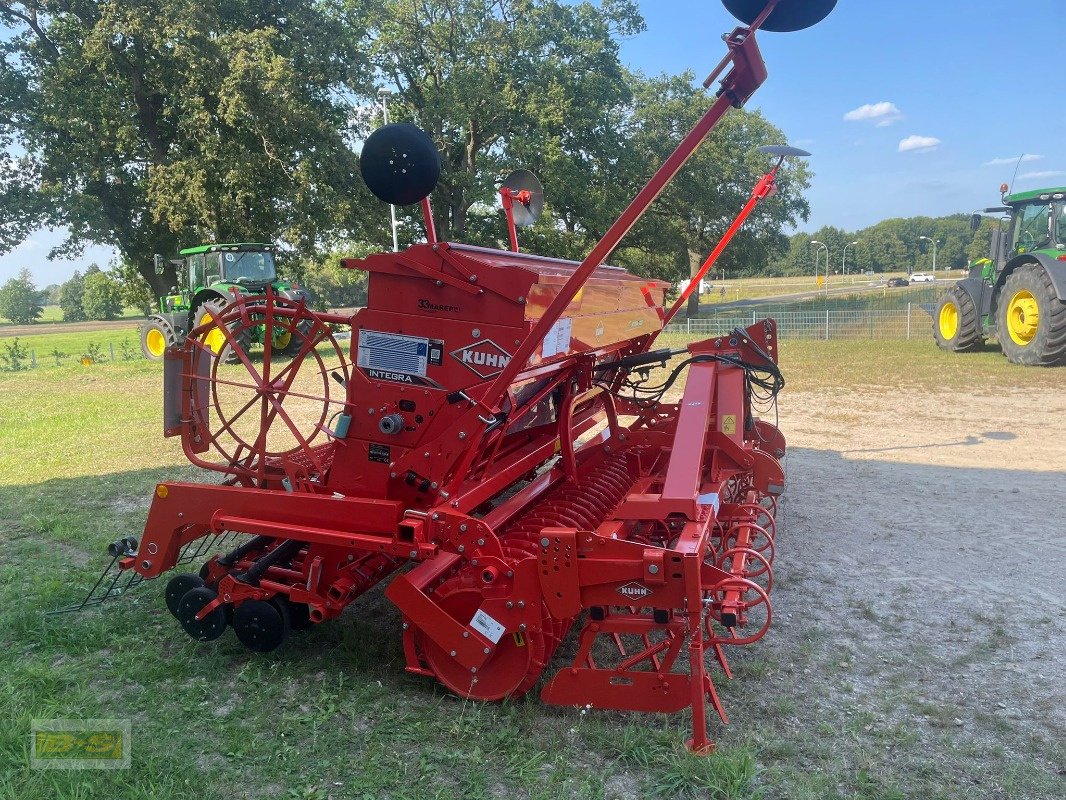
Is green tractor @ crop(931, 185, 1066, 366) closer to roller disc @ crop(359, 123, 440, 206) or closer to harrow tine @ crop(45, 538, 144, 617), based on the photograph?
roller disc @ crop(359, 123, 440, 206)

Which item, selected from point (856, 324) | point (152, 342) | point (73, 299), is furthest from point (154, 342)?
point (73, 299)

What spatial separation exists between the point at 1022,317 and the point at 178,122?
68.3 feet

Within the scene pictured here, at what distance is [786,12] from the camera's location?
8.76 feet

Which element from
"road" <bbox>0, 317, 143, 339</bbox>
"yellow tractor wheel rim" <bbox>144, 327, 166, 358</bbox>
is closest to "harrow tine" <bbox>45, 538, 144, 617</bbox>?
"yellow tractor wheel rim" <bbox>144, 327, 166, 358</bbox>

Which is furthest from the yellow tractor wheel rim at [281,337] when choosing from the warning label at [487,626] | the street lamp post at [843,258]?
the street lamp post at [843,258]

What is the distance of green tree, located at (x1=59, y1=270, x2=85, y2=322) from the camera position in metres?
60.2

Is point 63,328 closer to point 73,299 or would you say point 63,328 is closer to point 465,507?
point 73,299

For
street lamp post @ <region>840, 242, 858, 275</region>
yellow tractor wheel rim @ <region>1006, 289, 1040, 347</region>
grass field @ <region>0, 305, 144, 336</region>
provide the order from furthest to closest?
street lamp post @ <region>840, 242, 858, 275</region>
grass field @ <region>0, 305, 144, 336</region>
yellow tractor wheel rim @ <region>1006, 289, 1040, 347</region>

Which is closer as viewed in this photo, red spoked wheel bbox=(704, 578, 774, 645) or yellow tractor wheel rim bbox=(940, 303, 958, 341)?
red spoked wheel bbox=(704, 578, 774, 645)

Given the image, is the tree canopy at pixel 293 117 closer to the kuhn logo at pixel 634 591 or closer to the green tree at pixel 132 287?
the green tree at pixel 132 287

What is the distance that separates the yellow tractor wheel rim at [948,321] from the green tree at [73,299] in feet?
199

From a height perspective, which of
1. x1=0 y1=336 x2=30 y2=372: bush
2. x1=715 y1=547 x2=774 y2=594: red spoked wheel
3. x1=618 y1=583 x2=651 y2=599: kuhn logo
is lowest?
x1=715 y1=547 x2=774 y2=594: red spoked wheel

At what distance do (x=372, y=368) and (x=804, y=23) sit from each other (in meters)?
2.25

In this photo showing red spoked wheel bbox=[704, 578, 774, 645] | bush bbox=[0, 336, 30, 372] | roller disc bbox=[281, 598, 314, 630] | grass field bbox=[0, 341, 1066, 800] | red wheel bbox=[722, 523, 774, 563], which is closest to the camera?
grass field bbox=[0, 341, 1066, 800]
